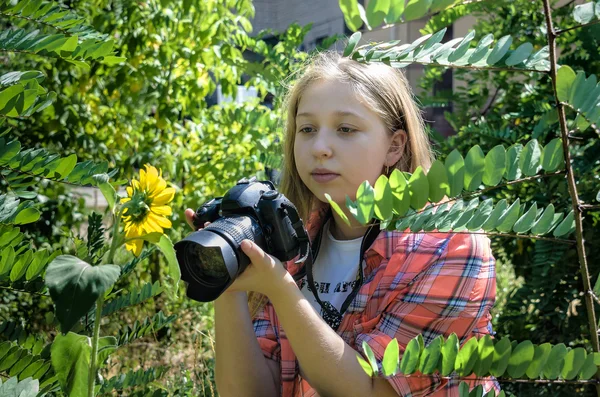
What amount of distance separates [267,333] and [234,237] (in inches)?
22.2

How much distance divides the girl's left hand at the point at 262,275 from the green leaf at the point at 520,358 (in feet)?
1.28

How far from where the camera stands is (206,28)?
10.7 ft

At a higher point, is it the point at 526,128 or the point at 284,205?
the point at 284,205

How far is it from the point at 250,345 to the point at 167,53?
2052 millimetres

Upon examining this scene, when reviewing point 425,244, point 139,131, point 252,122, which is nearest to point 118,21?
point 139,131

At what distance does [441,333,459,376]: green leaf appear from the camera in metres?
0.95

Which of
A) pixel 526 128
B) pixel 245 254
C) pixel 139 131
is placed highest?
pixel 245 254

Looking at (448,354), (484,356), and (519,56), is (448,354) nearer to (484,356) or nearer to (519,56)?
(484,356)

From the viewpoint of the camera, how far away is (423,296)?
141cm

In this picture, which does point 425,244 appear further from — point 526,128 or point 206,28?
point 206,28

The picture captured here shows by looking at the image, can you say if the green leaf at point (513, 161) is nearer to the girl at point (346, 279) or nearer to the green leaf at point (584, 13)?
the green leaf at point (584, 13)

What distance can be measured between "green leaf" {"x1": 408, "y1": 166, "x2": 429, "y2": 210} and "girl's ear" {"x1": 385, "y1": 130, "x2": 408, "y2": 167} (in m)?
0.69

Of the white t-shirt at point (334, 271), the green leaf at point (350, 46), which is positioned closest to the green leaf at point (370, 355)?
the green leaf at point (350, 46)

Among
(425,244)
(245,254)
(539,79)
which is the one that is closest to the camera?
(245,254)
